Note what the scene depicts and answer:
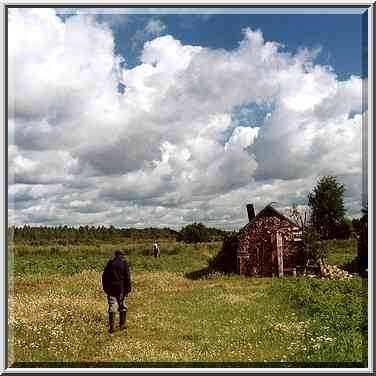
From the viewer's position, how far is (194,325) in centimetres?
1298

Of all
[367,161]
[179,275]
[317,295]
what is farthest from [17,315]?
[179,275]

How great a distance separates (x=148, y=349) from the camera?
10.3 meters

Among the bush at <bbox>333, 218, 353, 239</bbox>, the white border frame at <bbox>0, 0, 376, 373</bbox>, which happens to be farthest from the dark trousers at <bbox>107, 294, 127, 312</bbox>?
the bush at <bbox>333, 218, 353, 239</bbox>

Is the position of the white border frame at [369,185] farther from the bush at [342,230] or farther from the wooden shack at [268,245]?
the bush at [342,230]

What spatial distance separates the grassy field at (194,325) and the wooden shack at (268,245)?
3.10m

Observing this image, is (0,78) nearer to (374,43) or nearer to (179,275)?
(374,43)

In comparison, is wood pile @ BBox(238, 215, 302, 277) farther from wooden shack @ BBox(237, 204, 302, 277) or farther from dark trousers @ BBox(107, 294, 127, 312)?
dark trousers @ BBox(107, 294, 127, 312)

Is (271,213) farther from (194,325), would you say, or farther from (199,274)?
(194,325)

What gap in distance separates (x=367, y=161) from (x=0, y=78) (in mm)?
8143

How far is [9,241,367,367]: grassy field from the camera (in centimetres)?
955

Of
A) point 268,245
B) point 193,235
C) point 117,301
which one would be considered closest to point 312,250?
point 268,245

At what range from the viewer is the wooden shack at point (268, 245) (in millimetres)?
26297

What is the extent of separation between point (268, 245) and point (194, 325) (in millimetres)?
14356

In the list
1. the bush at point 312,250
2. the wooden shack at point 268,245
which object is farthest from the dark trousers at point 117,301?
the bush at point 312,250
